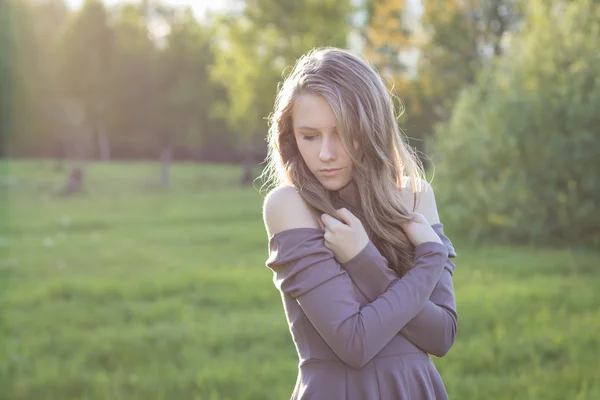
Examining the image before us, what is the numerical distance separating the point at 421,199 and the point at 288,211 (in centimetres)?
48

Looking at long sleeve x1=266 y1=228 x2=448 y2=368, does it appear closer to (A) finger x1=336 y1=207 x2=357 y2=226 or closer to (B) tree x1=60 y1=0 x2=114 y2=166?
(A) finger x1=336 y1=207 x2=357 y2=226

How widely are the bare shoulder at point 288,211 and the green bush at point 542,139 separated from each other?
38.9 ft

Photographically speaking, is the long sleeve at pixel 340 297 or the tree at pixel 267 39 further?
the tree at pixel 267 39

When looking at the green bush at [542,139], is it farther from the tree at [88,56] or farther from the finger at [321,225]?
the tree at [88,56]

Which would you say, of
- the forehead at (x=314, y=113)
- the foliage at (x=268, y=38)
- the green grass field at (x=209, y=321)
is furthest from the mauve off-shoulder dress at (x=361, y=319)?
the foliage at (x=268, y=38)

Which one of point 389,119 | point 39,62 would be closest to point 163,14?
point 39,62

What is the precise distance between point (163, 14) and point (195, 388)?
51017 mm

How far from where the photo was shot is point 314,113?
231 cm

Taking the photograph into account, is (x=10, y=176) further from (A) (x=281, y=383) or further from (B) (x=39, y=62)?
(A) (x=281, y=383)

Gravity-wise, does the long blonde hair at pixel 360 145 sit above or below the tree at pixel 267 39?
below

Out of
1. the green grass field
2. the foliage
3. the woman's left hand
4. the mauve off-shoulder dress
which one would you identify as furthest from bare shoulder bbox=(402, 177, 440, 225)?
the foliage

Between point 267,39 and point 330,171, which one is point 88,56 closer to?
point 267,39

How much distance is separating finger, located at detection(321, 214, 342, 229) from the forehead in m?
0.26

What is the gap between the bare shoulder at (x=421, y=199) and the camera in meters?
2.52
